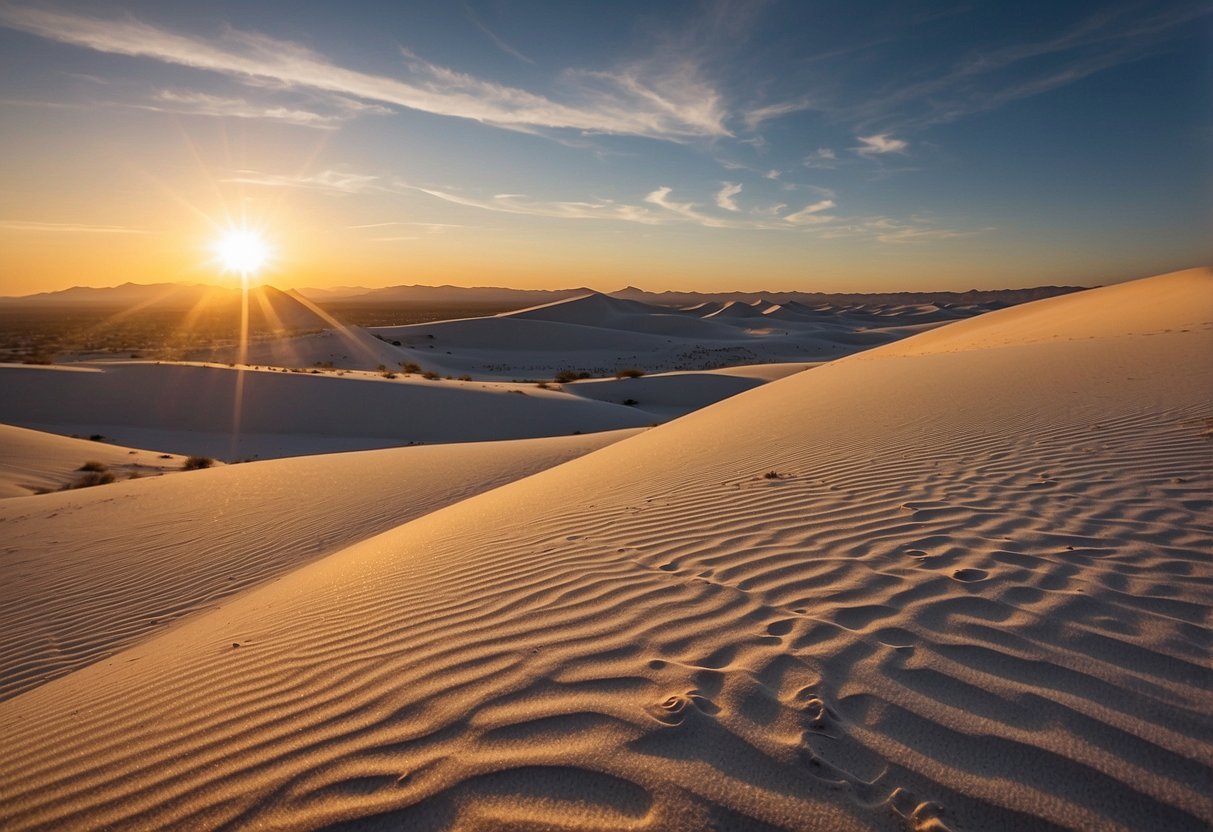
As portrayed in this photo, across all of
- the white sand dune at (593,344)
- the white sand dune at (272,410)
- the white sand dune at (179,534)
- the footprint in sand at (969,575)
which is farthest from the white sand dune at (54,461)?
the white sand dune at (593,344)

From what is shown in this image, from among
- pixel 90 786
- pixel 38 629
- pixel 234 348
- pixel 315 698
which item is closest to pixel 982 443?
pixel 315 698

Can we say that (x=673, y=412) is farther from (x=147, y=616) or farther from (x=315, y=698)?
(x=315, y=698)

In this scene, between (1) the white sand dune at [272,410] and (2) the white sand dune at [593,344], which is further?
(2) the white sand dune at [593,344]

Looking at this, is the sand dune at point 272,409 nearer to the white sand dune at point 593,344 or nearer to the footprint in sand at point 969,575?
the white sand dune at point 593,344

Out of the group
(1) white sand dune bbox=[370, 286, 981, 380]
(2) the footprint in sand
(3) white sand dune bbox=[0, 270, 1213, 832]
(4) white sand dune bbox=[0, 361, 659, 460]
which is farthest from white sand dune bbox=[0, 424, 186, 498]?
(1) white sand dune bbox=[370, 286, 981, 380]

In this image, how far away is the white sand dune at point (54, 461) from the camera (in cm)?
1100

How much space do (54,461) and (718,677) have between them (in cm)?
1545

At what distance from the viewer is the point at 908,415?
25.4 ft

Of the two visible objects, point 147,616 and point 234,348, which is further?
point 234,348

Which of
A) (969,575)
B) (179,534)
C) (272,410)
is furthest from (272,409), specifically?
(969,575)

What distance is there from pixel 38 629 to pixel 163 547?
2.12 m

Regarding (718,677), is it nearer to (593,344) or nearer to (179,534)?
(179,534)

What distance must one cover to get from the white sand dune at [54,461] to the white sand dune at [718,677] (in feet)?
30.4

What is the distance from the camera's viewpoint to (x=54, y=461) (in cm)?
1238
